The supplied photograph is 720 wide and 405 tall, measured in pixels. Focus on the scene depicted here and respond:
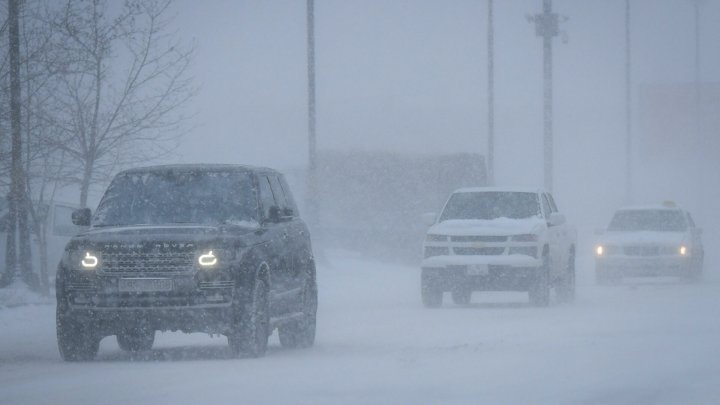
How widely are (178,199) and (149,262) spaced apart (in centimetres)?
143

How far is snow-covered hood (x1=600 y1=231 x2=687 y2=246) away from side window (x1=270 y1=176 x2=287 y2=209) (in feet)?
54.2

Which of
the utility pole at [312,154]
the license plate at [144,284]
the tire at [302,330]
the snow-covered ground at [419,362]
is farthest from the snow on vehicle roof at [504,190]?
the utility pole at [312,154]

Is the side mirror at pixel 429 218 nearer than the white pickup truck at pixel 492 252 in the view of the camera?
No

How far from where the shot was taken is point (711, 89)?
9119 cm

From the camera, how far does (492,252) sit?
24047mm

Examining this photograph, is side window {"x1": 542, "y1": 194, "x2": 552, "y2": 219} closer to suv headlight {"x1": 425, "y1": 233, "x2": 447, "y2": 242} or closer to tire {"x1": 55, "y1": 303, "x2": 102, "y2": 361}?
suv headlight {"x1": 425, "y1": 233, "x2": 447, "y2": 242}

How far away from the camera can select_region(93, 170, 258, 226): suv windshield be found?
51.4ft

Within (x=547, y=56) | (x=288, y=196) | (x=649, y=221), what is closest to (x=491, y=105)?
(x=547, y=56)

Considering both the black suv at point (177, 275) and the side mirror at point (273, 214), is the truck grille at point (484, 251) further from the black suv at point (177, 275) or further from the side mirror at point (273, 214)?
the side mirror at point (273, 214)

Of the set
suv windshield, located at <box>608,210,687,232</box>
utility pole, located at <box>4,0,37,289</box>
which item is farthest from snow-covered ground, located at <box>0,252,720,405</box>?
suv windshield, located at <box>608,210,687,232</box>

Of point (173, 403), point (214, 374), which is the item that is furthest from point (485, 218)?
point (173, 403)

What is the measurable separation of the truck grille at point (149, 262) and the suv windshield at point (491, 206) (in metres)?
11.1

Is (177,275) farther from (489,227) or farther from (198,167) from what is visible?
(489,227)

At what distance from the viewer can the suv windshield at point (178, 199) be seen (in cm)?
1567
